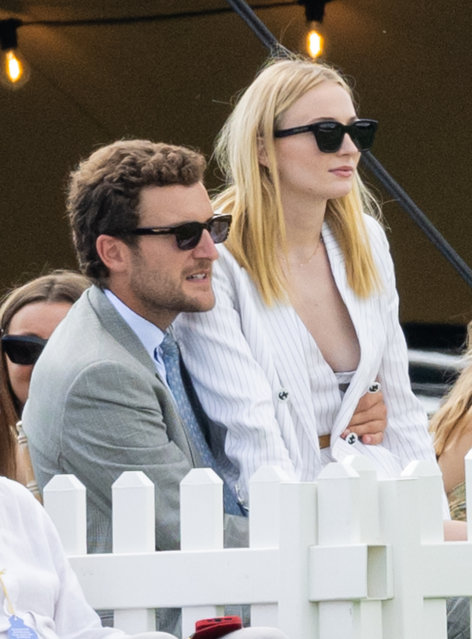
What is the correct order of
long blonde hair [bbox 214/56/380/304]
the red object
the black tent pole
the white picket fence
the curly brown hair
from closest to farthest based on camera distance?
the red object → the white picket fence → the curly brown hair → long blonde hair [bbox 214/56/380/304] → the black tent pole

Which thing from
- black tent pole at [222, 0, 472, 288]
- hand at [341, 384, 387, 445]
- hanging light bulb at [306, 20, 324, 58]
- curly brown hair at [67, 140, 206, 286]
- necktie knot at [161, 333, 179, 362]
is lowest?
hand at [341, 384, 387, 445]

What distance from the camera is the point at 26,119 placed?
519 cm

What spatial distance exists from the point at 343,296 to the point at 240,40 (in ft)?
5.88

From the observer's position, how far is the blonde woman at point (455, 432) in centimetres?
432

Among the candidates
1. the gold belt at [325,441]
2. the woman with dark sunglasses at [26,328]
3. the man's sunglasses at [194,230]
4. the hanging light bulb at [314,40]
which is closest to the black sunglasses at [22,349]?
the woman with dark sunglasses at [26,328]

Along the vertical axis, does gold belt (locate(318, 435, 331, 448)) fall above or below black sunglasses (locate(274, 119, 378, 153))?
below

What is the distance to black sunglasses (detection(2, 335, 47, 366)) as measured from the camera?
4.06 m

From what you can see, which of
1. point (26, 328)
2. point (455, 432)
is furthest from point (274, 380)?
point (455, 432)

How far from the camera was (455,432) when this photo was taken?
14.6 ft

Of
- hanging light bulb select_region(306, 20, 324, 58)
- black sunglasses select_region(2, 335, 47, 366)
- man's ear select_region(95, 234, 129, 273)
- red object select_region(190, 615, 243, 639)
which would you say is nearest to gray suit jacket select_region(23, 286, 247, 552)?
man's ear select_region(95, 234, 129, 273)

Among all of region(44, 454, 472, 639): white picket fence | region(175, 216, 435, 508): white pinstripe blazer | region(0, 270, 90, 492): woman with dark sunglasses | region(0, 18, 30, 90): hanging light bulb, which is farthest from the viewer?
region(0, 18, 30, 90): hanging light bulb

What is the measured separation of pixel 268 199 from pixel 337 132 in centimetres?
21

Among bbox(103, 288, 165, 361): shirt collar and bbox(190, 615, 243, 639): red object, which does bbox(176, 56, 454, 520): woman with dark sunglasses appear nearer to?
bbox(103, 288, 165, 361): shirt collar

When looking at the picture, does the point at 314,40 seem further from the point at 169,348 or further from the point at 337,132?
the point at 169,348
